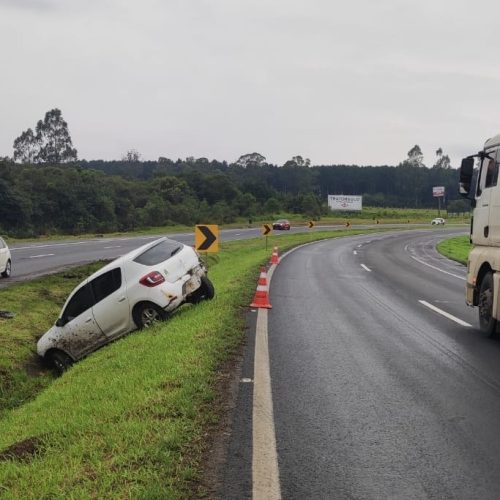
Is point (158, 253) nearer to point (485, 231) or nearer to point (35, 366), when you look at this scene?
point (35, 366)

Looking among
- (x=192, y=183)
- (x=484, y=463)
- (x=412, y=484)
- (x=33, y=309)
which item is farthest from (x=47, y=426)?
(x=192, y=183)

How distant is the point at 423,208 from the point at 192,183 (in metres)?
89.2

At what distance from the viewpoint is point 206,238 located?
16.5 m

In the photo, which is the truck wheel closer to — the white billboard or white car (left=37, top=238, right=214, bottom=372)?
white car (left=37, top=238, right=214, bottom=372)

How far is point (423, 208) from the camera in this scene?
16475 cm

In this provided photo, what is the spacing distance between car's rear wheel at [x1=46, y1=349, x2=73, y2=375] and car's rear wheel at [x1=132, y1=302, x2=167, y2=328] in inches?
60.0

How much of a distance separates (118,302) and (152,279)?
72cm

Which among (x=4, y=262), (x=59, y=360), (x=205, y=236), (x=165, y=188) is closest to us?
(x=59, y=360)

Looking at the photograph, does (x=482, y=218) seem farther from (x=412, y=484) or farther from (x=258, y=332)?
(x=412, y=484)

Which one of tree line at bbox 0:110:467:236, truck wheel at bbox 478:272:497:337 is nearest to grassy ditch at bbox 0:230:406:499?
truck wheel at bbox 478:272:497:337

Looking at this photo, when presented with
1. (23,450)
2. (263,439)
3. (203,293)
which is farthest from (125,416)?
(203,293)

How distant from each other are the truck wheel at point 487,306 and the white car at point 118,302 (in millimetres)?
4983

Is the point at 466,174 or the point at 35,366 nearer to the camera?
the point at 466,174

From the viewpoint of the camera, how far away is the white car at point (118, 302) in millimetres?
10133
